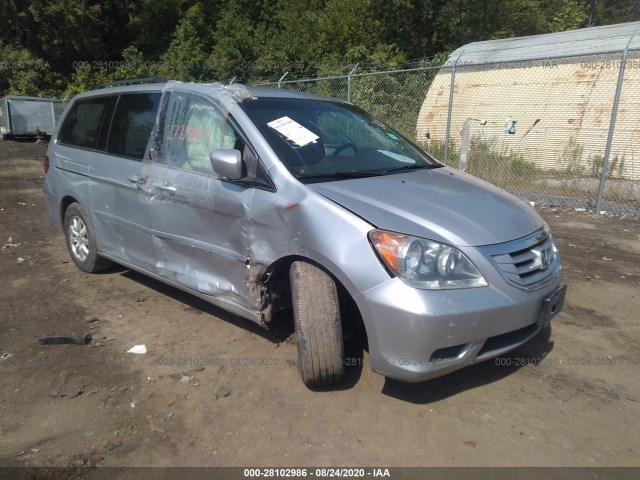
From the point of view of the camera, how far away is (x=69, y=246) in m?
5.27

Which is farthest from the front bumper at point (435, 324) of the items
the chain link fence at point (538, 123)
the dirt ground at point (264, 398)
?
the chain link fence at point (538, 123)

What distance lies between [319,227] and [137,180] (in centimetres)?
188

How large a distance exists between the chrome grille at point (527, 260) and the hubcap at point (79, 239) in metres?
3.86

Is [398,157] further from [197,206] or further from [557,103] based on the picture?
[557,103]

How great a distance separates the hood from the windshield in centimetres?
20

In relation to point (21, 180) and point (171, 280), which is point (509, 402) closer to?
point (171, 280)

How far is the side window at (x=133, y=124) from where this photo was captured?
161 inches

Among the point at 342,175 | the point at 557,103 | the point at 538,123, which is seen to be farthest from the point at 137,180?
the point at 557,103

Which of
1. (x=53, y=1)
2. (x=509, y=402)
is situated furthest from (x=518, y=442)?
(x=53, y=1)

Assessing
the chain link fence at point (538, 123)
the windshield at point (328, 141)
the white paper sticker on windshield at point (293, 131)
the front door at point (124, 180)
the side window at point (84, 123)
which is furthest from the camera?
the chain link fence at point (538, 123)

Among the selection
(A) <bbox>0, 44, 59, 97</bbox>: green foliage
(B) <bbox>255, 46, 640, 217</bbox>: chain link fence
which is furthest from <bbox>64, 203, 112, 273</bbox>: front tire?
(A) <bbox>0, 44, 59, 97</bbox>: green foliage

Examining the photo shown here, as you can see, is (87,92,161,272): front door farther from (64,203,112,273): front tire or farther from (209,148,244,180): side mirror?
(209,148,244,180): side mirror

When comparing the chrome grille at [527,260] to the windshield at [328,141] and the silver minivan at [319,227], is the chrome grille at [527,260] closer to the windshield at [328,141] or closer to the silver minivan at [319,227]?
the silver minivan at [319,227]

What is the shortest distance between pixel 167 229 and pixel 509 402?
2.62 metres
